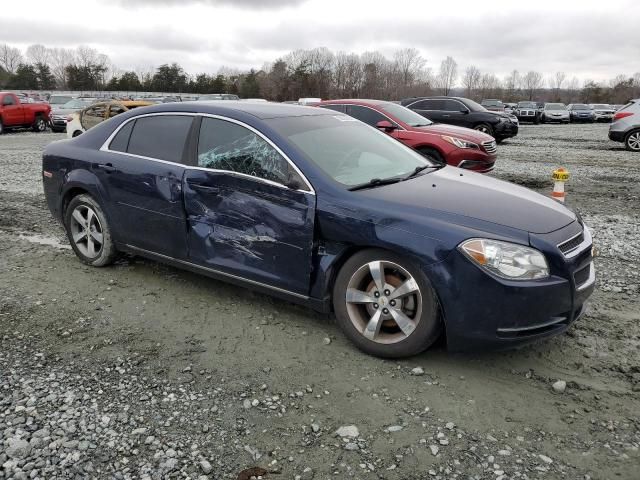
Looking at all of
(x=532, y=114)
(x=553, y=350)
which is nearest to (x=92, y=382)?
(x=553, y=350)

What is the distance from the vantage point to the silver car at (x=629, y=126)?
15703mm

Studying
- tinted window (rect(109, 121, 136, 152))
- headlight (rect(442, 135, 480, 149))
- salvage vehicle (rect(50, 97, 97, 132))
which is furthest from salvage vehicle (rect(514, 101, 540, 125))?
tinted window (rect(109, 121, 136, 152))

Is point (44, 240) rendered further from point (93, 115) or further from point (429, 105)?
point (429, 105)

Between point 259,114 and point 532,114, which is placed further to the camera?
point 532,114

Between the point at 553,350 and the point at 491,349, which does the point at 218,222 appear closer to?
the point at 491,349

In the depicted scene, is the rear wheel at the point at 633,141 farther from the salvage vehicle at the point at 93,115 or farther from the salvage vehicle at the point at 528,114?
the salvage vehicle at the point at 528,114

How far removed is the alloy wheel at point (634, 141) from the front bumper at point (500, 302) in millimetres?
15124

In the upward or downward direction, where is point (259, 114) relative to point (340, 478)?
upward

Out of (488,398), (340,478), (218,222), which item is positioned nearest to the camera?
(340,478)

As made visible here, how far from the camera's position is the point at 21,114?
2350 cm

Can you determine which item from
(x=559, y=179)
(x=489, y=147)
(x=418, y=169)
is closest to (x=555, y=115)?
(x=489, y=147)

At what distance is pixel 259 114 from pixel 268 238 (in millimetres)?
1069

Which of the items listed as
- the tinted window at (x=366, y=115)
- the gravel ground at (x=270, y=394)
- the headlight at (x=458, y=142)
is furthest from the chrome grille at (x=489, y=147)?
the gravel ground at (x=270, y=394)

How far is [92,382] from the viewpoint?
327 centimetres
